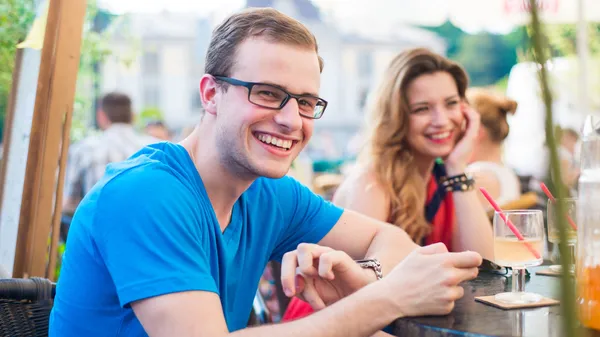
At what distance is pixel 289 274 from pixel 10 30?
5.51 feet

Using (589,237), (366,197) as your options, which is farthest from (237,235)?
(366,197)

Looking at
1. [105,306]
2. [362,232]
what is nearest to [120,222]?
[105,306]

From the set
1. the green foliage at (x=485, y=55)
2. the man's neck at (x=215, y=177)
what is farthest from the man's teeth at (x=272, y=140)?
the green foliage at (x=485, y=55)

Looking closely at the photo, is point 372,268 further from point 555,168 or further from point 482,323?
point 555,168

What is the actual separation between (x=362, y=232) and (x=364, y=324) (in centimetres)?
78

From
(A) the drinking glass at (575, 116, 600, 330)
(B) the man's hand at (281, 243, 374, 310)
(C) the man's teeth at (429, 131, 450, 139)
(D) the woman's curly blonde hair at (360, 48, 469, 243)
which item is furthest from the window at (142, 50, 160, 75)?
(A) the drinking glass at (575, 116, 600, 330)

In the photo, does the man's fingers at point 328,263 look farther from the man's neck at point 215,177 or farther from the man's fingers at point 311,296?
the man's neck at point 215,177

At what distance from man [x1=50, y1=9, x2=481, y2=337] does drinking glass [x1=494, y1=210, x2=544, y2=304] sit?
0.23m

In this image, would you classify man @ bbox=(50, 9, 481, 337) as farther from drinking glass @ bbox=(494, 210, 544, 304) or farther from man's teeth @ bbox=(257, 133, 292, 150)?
drinking glass @ bbox=(494, 210, 544, 304)

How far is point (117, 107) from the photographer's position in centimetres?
506

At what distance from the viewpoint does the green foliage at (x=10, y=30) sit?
2432mm

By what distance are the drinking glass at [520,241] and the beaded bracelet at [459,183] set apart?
1.26 meters

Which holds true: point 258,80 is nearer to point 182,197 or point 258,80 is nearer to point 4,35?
point 182,197

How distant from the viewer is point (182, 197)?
4.73 feet
